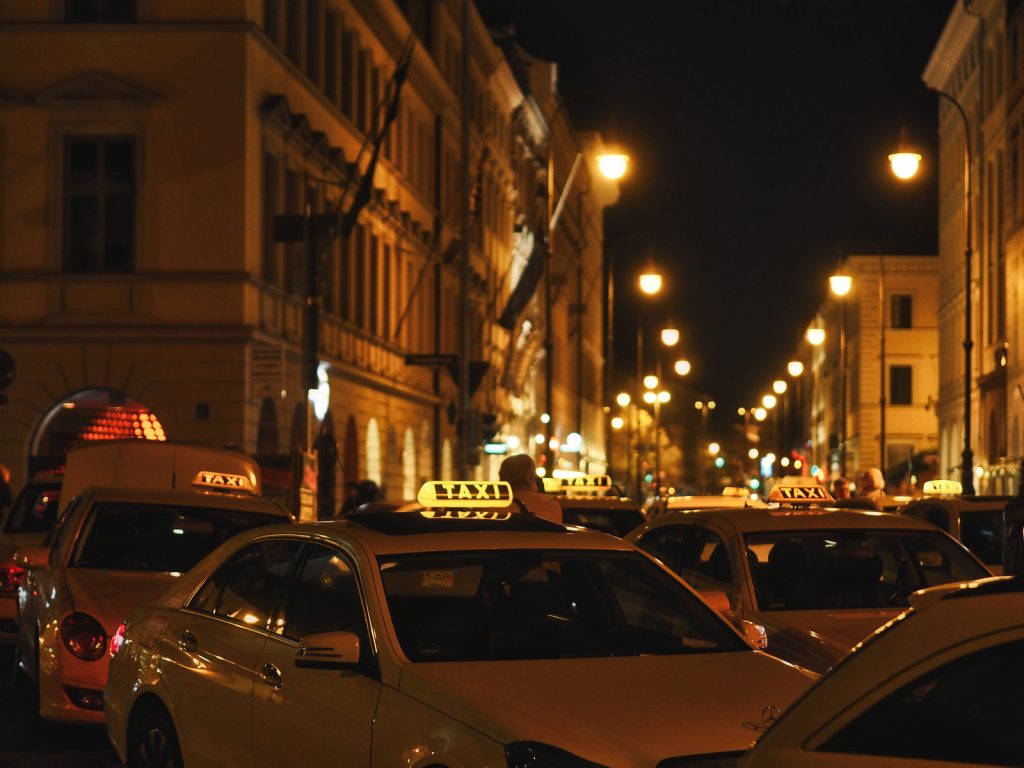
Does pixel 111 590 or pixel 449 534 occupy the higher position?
pixel 449 534

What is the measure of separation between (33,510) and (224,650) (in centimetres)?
1222

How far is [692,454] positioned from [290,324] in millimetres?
139816

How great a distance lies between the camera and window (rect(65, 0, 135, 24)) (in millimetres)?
34969

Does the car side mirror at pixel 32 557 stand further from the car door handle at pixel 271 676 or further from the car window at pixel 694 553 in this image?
the car door handle at pixel 271 676

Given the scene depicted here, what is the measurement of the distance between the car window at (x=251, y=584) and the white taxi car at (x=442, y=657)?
1 cm

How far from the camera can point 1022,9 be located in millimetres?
57812

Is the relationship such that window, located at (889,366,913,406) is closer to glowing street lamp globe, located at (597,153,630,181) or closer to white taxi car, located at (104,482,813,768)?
glowing street lamp globe, located at (597,153,630,181)

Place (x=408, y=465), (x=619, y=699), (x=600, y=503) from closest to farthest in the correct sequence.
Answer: (x=619, y=699), (x=600, y=503), (x=408, y=465)

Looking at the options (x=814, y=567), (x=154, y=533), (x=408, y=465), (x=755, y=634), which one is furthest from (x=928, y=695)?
(x=408, y=465)

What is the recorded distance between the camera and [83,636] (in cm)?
1145

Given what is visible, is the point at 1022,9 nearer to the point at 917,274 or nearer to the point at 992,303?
the point at 992,303

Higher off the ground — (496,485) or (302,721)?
(496,485)

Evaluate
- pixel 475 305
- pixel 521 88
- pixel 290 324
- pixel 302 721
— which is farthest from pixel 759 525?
pixel 521 88

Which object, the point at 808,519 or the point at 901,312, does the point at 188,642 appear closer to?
the point at 808,519
